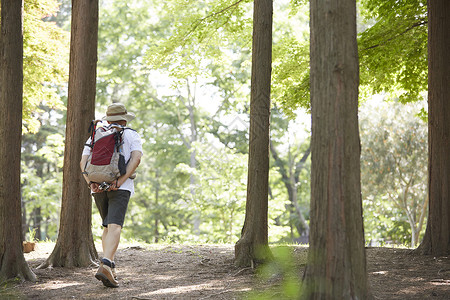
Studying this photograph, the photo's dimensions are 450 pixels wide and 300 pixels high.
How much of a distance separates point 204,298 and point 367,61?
680cm

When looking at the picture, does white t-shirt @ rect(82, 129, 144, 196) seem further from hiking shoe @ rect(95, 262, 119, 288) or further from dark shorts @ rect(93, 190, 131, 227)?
hiking shoe @ rect(95, 262, 119, 288)

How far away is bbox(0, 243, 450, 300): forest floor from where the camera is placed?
4.85 metres

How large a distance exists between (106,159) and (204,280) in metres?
1.97

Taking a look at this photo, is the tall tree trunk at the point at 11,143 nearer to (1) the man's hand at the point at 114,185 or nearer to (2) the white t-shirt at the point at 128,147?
(2) the white t-shirt at the point at 128,147

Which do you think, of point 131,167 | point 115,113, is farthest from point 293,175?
point 131,167

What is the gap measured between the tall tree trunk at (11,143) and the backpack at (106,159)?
46.1 inches

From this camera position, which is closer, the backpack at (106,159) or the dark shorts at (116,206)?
the backpack at (106,159)

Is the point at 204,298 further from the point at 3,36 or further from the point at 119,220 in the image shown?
the point at 3,36

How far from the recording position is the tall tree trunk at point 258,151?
6.93 metres

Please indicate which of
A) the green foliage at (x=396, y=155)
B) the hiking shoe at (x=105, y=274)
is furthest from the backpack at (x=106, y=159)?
the green foliage at (x=396, y=155)

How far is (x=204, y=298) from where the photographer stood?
184 inches

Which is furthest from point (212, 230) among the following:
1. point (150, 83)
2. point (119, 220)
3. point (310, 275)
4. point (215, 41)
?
point (310, 275)

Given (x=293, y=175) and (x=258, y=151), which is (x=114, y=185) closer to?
(x=258, y=151)

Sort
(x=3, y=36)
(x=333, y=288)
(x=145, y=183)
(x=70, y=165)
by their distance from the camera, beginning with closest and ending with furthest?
(x=333, y=288) → (x=3, y=36) → (x=70, y=165) → (x=145, y=183)
